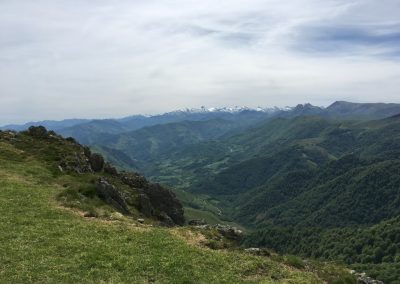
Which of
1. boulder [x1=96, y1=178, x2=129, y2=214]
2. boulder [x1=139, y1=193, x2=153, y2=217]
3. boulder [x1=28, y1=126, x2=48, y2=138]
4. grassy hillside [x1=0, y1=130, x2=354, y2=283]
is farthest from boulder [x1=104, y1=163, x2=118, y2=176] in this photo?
grassy hillside [x1=0, y1=130, x2=354, y2=283]

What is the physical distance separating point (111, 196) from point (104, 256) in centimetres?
2297

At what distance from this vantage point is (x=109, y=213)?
149 feet

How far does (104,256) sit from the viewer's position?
31.0 m

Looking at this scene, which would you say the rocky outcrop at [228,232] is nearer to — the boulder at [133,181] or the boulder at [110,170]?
the boulder at [133,181]

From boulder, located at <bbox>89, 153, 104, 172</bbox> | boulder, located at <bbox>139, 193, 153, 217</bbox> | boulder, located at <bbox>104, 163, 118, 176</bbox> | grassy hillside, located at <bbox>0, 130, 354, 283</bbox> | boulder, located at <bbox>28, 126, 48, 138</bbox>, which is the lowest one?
boulder, located at <bbox>139, 193, 153, 217</bbox>

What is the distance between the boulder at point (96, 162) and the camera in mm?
73562

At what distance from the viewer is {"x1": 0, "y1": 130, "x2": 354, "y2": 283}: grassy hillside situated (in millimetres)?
28094

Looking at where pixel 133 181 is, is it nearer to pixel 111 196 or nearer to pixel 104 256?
pixel 111 196

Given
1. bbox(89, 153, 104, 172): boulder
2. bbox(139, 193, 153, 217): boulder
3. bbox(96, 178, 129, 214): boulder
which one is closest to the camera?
bbox(96, 178, 129, 214): boulder

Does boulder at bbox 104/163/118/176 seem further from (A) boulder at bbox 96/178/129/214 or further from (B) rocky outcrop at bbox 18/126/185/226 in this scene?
(A) boulder at bbox 96/178/129/214

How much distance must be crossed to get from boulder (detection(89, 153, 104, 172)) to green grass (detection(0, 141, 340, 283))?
1196 inches

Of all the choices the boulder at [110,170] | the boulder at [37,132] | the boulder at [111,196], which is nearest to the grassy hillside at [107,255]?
the boulder at [111,196]

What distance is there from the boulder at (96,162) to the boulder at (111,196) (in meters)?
19.0

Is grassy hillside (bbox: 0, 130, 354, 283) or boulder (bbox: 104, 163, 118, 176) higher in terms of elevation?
boulder (bbox: 104, 163, 118, 176)
